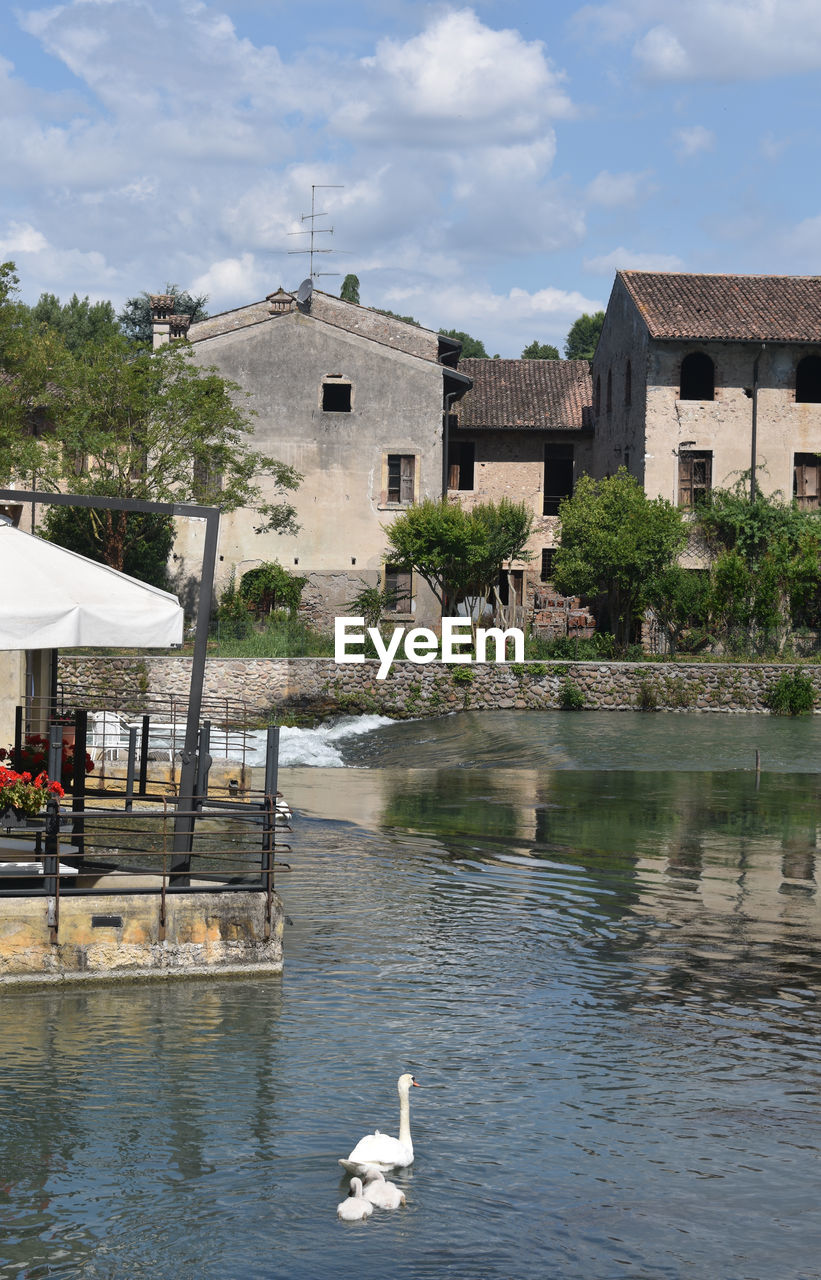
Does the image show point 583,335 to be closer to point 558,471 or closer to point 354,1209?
point 558,471

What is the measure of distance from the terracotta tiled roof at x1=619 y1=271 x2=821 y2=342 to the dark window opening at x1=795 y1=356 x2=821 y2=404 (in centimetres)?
108

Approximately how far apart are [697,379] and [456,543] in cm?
971

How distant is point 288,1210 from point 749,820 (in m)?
15.9

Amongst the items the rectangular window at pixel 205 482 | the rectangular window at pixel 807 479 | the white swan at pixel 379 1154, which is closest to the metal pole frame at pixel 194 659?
the white swan at pixel 379 1154

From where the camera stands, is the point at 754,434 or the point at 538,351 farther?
the point at 538,351

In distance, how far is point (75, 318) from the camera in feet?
233

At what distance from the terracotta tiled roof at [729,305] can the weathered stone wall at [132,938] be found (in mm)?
32855

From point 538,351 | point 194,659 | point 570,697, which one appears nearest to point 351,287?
point 538,351

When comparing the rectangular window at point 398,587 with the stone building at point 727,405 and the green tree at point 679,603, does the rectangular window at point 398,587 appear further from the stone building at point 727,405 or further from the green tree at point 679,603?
the stone building at point 727,405

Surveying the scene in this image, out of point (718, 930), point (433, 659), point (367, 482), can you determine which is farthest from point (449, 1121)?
point (367, 482)

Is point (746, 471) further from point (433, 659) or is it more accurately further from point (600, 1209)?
point (600, 1209)

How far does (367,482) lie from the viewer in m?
42.9

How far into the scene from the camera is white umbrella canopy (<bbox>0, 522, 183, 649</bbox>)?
35.3 ft

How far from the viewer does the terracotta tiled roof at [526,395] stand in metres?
47.3
